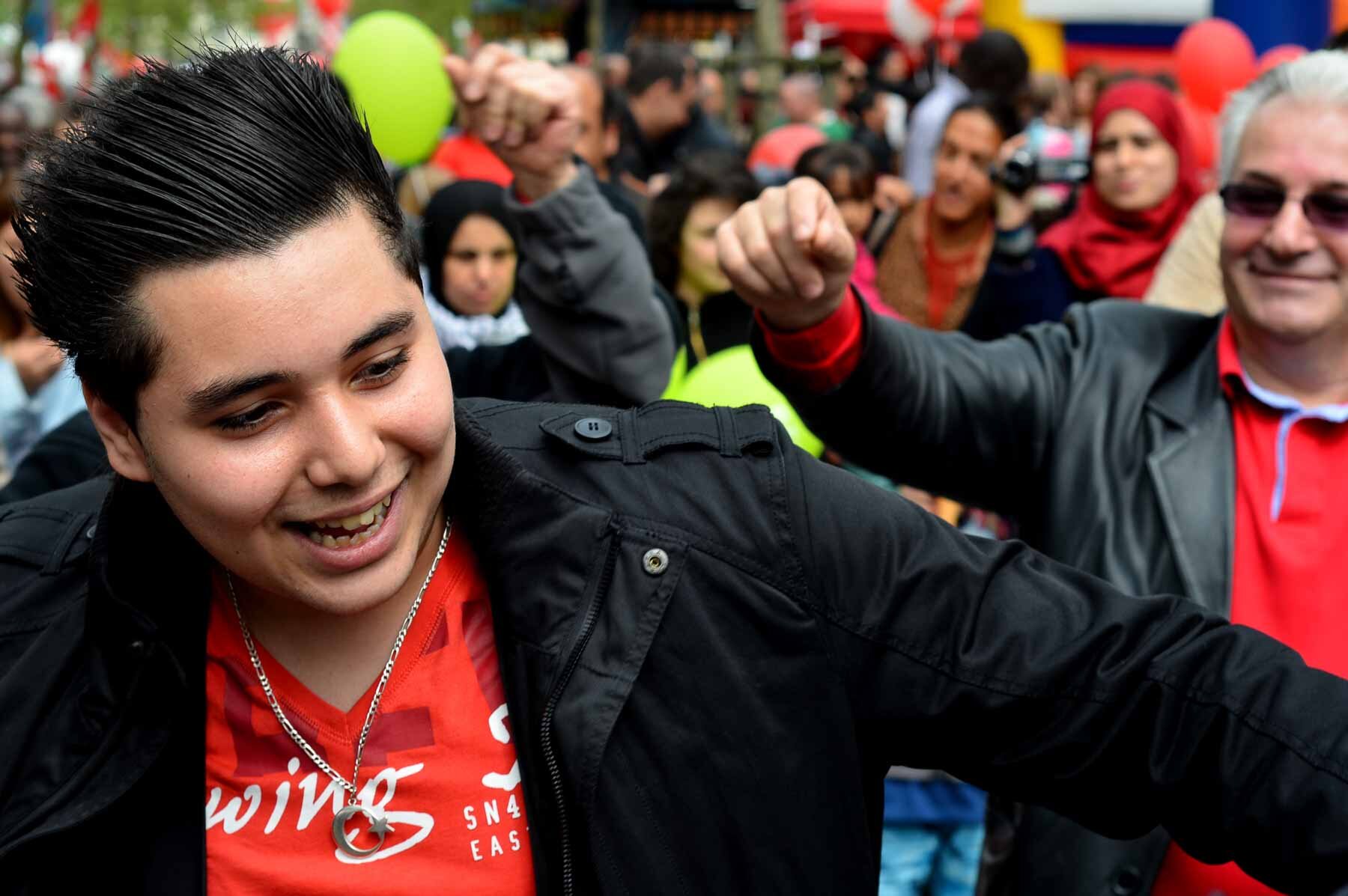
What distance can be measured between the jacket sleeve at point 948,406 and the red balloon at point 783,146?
5867mm

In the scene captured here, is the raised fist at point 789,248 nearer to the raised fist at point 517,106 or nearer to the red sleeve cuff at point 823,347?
the red sleeve cuff at point 823,347

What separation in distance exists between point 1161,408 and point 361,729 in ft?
4.38

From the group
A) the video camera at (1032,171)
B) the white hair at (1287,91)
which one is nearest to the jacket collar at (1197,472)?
the white hair at (1287,91)

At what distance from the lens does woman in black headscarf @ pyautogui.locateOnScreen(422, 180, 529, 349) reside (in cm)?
452

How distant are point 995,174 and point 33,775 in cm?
401

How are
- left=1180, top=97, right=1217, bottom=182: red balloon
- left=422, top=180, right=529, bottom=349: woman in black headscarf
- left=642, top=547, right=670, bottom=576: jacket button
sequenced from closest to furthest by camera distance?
left=642, top=547, right=670, bottom=576: jacket button < left=422, top=180, right=529, bottom=349: woman in black headscarf < left=1180, top=97, right=1217, bottom=182: red balloon

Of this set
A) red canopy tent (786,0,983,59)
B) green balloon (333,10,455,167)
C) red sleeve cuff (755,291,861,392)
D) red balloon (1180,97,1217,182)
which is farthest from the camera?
red canopy tent (786,0,983,59)

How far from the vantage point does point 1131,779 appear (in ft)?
5.07

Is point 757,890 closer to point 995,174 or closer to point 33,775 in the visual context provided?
point 33,775

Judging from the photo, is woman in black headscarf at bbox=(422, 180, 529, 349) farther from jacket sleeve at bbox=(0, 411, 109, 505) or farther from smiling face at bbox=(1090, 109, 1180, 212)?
smiling face at bbox=(1090, 109, 1180, 212)

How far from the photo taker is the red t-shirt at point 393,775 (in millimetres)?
1612

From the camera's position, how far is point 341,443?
152cm

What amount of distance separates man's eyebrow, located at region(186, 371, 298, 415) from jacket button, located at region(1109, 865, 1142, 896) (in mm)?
1366

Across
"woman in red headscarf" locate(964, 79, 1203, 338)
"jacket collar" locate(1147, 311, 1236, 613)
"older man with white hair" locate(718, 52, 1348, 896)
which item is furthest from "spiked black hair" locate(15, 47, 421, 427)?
"woman in red headscarf" locate(964, 79, 1203, 338)
